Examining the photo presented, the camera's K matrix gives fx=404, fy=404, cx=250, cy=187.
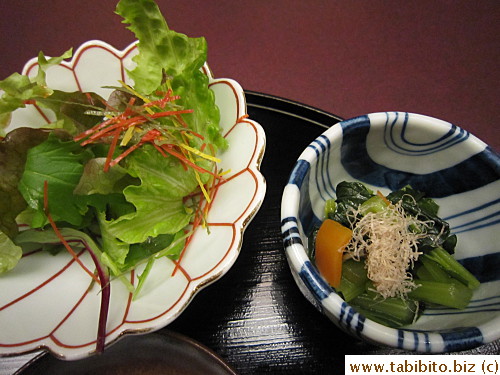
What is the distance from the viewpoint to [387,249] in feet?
3.05

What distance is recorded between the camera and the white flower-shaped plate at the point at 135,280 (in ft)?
2.90

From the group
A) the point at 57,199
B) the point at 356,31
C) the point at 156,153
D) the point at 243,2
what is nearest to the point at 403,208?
the point at 156,153

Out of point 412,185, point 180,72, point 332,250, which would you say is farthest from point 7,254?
point 412,185

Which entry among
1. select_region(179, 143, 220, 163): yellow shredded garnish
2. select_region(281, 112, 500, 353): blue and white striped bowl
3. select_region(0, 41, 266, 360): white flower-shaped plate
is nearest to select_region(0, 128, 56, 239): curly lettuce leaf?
select_region(0, 41, 266, 360): white flower-shaped plate

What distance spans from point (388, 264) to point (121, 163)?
70cm

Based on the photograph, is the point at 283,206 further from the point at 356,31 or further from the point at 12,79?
the point at 356,31

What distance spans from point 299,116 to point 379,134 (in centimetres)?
31

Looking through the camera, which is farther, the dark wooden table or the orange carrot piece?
the dark wooden table

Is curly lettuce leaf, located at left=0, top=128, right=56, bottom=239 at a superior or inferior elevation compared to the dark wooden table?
inferior

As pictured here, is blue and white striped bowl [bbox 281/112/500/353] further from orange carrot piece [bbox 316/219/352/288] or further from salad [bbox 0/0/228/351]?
salad [bbox 0/0/228/351]

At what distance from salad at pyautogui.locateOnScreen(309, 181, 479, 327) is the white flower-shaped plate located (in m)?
0.22

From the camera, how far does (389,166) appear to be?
1.15m

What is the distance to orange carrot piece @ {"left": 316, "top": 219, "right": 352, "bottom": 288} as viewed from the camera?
0.93m

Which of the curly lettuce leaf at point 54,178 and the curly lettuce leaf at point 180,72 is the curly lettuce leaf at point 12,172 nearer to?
the curly lettuce leaf at point 54,178
